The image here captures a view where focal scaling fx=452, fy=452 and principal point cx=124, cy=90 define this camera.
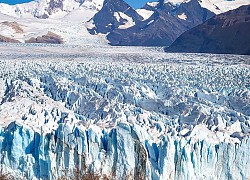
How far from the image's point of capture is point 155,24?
5306cm

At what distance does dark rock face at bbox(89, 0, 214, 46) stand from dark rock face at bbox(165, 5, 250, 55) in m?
10.2

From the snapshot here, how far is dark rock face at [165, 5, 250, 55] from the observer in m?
32.3

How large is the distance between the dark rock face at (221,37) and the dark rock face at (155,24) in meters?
10.2

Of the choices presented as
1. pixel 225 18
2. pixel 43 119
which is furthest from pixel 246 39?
pixel 43 119

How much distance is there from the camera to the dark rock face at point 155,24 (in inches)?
1913

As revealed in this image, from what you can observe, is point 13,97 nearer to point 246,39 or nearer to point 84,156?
point 84,156

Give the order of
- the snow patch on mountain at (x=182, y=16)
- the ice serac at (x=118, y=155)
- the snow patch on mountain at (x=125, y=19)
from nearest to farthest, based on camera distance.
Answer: the ice serac at (x=118, y=155) < the snow patch on mountain at (x=182, y=16) < the snow patch on mountain at (x=125, y=19)

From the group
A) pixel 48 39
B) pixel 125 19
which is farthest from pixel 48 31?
pixel 125 19

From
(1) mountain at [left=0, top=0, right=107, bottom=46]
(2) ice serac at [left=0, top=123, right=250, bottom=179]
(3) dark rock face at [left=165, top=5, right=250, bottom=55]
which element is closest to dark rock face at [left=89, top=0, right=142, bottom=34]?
(1) mountain at [left=0, top=0, right=107, bottom=46]

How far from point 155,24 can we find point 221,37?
1921 centimetres

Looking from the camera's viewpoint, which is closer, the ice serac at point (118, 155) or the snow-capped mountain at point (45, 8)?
the ice serac at point (118, 155)

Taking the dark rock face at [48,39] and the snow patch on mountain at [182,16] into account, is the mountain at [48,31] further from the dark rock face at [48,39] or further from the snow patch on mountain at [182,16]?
the snow patch on mountain at [182,16]

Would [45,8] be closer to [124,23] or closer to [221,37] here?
[124,23]

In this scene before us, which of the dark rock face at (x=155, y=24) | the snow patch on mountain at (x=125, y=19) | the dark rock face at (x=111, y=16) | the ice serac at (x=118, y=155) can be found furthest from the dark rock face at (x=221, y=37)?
the ice serac at (x=118, y=155)
